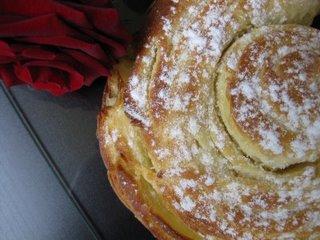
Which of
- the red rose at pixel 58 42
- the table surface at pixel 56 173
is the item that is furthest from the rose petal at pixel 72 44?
the table surface at pixel 56 173

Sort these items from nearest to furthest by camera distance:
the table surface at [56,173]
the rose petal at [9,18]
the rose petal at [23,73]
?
the rose petal at [9,18] → the rose petal at [23,73] → the table surface at [56,173]

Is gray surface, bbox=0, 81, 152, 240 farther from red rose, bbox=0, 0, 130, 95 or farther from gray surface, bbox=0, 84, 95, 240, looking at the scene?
red rose, bbox=0, 0, 130, 95

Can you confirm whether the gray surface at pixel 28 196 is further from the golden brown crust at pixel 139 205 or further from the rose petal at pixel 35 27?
the rose petal at pixel 35 27

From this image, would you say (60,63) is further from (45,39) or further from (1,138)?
(1,138)

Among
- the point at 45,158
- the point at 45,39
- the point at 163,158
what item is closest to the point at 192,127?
the point at 163,158

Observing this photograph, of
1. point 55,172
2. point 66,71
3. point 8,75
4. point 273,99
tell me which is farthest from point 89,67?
point 273,99

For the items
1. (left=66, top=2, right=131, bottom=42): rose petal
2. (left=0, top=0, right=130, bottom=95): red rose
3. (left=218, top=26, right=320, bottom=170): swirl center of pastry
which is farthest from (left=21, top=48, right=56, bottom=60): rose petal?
(left=218, top=26, right=320, bottom=170): swirl center of pastry

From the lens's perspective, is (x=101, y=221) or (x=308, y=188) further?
(x=101, y=221)
